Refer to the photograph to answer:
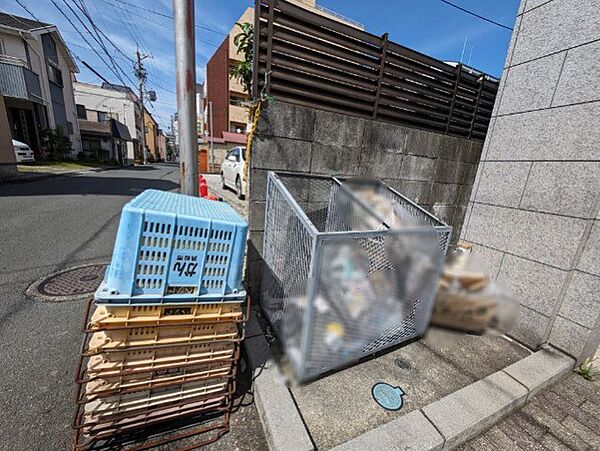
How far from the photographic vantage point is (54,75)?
1905cm

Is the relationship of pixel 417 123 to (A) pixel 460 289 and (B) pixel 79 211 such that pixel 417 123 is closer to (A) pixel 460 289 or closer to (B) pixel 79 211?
(A) pixel 460 289

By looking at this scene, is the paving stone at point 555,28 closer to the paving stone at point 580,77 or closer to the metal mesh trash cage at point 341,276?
the paving stone at point 580,77

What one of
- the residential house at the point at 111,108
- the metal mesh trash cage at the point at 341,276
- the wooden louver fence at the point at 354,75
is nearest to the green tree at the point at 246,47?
the wooden louver fence at the point at 354,75

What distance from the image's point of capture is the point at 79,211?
692 cm

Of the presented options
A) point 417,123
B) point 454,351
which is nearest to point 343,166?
point 417,123

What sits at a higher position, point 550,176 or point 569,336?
point 550,176

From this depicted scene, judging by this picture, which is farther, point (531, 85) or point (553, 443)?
point (531, 85)

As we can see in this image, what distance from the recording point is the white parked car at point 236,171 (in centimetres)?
805

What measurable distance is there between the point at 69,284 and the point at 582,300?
638 centimetres

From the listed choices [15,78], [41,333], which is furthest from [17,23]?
[41,333]

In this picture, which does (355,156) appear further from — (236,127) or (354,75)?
(236,127)

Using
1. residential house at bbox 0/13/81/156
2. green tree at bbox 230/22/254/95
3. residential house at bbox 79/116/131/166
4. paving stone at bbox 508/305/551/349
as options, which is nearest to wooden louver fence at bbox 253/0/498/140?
green tree at bbox 230/22/254/95

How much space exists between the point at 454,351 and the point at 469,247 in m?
1.62

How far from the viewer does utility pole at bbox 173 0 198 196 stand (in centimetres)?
223
